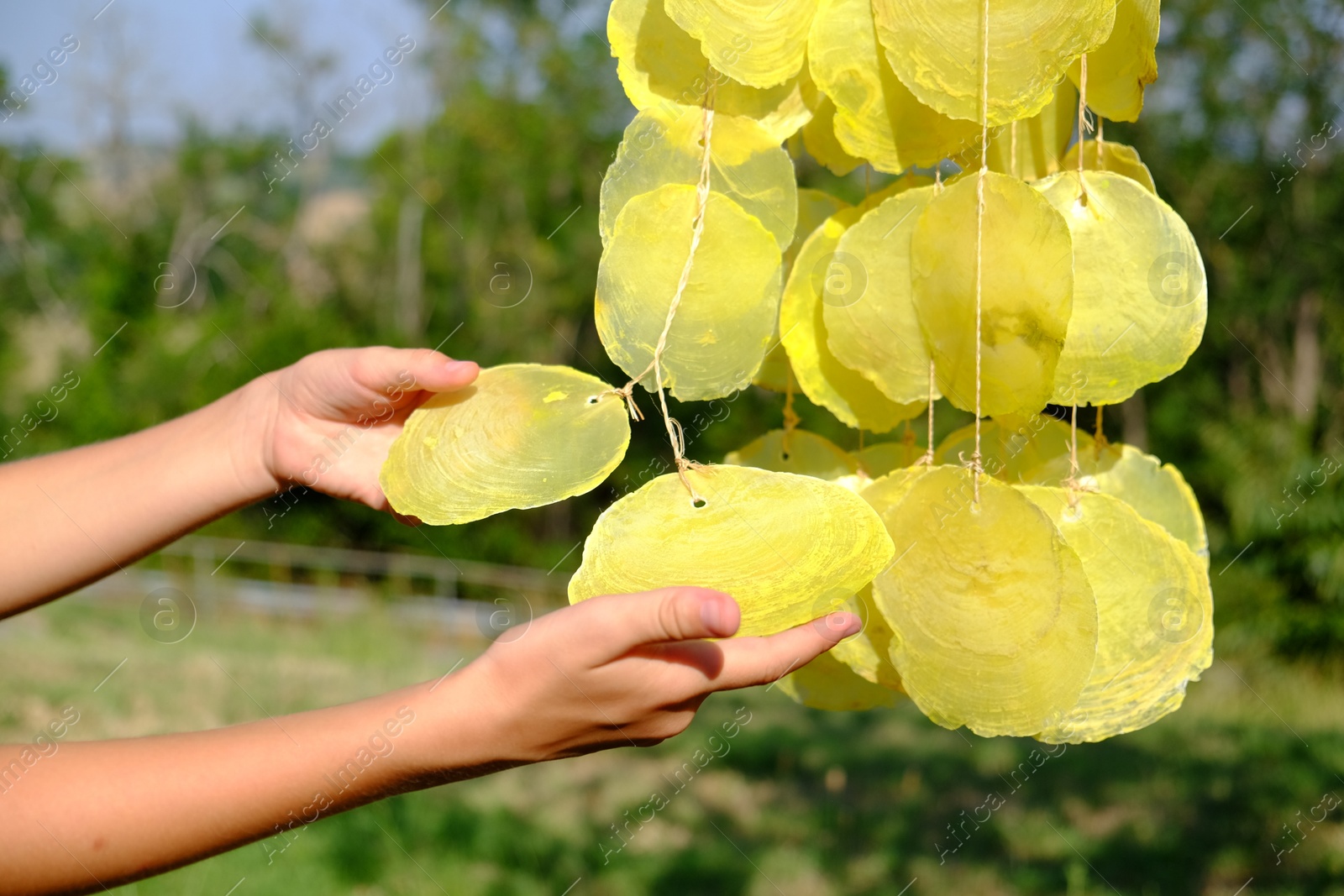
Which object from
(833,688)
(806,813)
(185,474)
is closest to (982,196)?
(833,688)

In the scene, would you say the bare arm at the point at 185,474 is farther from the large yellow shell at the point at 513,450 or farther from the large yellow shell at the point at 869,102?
the large yellow shell at the point at 869,102

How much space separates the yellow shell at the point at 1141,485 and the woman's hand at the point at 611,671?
25 cm

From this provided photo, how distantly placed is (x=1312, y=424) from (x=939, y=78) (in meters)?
7.59

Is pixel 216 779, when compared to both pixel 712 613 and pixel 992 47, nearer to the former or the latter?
pixel 712 613

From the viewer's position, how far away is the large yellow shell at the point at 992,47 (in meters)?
0.67

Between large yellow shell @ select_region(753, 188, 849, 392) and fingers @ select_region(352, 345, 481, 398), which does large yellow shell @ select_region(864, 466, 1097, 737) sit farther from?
fingers @ select_region(352, 345, 481, 398)

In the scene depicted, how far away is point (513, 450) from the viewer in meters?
0.76

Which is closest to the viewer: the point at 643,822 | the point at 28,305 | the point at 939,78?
the point at 939,78

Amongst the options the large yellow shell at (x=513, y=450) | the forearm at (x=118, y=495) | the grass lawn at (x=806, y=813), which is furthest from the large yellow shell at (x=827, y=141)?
the grass lawn at (x=806, y=813)

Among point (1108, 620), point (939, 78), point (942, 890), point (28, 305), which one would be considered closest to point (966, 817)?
point (942, 890)

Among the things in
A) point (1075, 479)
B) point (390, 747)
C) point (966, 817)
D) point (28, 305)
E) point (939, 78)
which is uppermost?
point (939, 78)

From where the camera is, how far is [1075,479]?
770mm

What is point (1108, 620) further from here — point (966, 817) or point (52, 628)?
point (52, 628)

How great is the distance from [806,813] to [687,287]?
2.52 meters
